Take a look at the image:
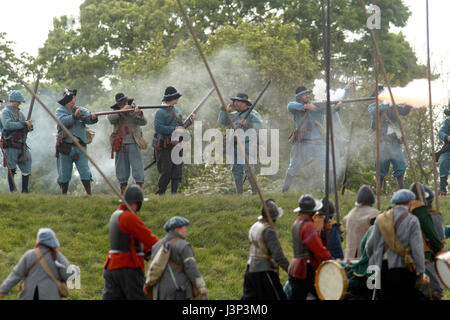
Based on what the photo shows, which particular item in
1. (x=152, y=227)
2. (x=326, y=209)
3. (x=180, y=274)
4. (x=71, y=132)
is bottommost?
(x=180, y=274)

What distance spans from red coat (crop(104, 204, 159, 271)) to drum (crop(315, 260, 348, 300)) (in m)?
2.03

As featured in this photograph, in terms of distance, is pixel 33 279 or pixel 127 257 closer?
pixel 33 279

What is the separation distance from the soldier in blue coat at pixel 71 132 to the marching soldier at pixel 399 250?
25.9ft

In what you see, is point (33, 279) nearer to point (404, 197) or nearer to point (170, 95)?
point (404, 197)

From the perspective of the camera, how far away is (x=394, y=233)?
9875mm

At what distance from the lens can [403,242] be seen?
32.3ft

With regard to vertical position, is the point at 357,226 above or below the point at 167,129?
below

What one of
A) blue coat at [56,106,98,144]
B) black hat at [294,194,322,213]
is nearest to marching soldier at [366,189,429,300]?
black hat at [294,194,322,213]

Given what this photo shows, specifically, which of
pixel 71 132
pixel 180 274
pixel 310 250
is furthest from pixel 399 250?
pixel 71 132

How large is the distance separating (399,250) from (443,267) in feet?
2.78

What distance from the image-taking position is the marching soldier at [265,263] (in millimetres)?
10469

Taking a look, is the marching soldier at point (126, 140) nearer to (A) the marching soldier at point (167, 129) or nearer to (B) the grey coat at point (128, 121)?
(B) the grey coat at point (128, 121)

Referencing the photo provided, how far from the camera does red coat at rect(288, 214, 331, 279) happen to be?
10391 millimetres
